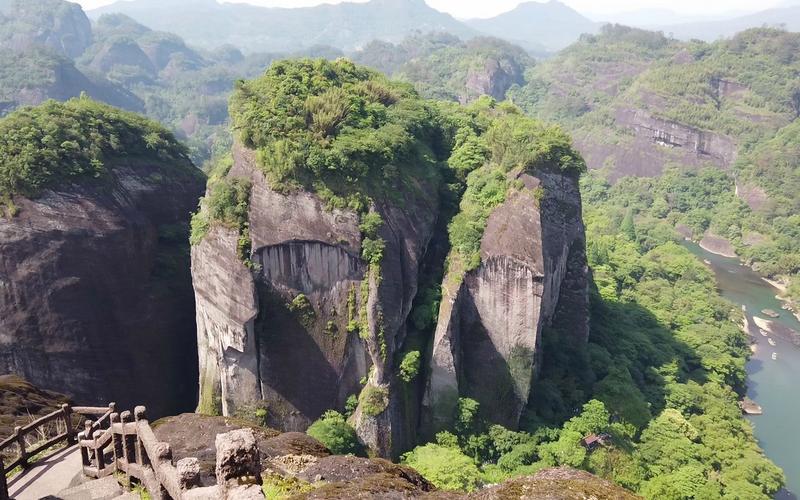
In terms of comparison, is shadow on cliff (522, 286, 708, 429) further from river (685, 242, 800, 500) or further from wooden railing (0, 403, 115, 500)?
wooden railing (0, 403, 115, 500)

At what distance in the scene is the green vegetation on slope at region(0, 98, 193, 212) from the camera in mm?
22656

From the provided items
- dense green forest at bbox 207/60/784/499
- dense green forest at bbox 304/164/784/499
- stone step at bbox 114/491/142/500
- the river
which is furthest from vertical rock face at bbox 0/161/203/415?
the river

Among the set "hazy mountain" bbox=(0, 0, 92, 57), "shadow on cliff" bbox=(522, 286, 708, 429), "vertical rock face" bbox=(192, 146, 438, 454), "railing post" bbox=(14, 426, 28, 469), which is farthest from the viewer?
"hazy mountain" bbox=(0, 0, 92, 57)

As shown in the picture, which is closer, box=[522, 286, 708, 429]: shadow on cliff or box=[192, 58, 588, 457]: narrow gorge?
box=[192, 58, 588, 457]: narrow gorge

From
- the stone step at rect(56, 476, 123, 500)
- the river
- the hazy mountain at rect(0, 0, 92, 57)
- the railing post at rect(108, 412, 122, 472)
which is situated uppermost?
the hazy mountain at rect(0, 0, 92, 57)

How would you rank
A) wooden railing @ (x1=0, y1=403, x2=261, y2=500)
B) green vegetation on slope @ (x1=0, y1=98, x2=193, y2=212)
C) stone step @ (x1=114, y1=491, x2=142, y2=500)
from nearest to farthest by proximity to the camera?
wooden railing @ (x1=0, y1=403, x2=261, y2=500) → stone step @ (x1=114, y1=491, x2=142, y2=500) → green vegetation on slope @ (x1=0, y1=98, x2=193, y2=212)

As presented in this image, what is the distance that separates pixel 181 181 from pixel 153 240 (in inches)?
185

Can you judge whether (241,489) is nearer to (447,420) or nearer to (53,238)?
(447,420)

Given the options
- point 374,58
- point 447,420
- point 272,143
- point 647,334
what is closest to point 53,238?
point 272,143

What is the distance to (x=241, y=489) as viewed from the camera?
6.25 m

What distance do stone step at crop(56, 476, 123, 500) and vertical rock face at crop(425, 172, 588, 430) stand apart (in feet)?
50.2

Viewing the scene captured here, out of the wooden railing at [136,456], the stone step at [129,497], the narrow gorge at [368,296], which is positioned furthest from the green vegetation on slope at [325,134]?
the stone step at [129,497]

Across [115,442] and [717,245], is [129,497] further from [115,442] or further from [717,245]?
[717,245]

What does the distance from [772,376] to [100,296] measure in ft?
144
